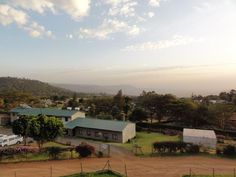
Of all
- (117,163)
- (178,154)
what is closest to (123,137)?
(178,154)

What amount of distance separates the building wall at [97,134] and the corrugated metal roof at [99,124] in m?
0.57

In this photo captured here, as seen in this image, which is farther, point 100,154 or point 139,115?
point 139,115

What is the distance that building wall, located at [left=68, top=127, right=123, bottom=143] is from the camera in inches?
1571

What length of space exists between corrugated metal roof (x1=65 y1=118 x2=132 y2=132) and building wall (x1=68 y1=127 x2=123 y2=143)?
1.87 ft

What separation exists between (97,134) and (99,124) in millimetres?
1537

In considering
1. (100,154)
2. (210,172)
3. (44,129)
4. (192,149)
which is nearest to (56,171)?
(100,154)

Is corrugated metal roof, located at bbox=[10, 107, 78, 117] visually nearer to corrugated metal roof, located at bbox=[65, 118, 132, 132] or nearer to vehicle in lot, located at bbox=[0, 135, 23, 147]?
corrugated metal roof, located at bbox=[65, 118, 132, 132]

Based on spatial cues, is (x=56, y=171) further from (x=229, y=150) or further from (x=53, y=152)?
(x=229, y=150)

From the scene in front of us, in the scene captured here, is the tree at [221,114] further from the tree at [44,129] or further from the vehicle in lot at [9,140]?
the vehicle in lot at [9,140]

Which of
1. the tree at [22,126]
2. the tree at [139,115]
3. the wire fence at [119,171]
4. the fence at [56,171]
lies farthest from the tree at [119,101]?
the fence at [56,171]

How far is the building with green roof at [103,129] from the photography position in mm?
39969

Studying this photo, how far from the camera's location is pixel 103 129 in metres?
41.0

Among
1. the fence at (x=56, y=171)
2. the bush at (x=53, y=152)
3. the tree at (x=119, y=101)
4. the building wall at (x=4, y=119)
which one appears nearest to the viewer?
the fence at (x=56, y=171)

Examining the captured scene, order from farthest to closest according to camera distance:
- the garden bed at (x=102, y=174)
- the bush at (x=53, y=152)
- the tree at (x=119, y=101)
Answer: the tree at (x=119, y=101)
the bush at (x=53, y=152)
the garden bed at (x=102, y=174)
